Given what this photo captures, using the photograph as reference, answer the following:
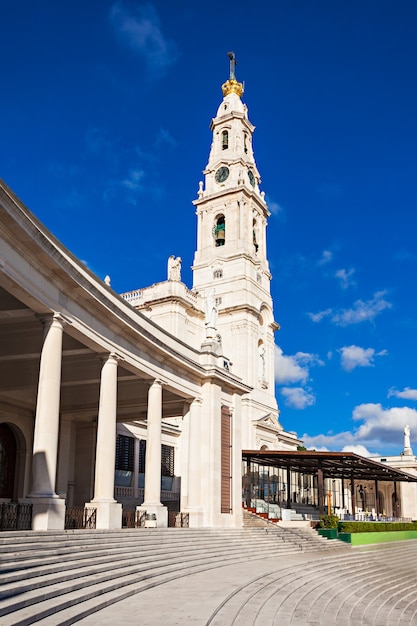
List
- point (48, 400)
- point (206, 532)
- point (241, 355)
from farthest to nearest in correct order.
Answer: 1. point (241, 355)
2. point (206, 532)
3. point (48, 400)

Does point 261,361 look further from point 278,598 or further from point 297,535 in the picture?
point 278,598

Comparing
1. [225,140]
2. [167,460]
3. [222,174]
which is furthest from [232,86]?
[167,460]

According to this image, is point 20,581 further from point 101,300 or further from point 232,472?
point 232,472

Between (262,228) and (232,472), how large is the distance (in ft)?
125

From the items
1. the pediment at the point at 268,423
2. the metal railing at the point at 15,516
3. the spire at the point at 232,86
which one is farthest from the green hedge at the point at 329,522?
the spire at the point at 232,86

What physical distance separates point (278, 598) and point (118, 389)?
711 inches

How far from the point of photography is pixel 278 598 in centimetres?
1484

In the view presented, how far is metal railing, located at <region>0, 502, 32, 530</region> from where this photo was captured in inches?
645

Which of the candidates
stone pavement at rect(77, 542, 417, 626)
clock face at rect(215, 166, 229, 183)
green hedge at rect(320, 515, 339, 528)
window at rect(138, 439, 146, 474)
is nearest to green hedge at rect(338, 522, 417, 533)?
green hedge at rect(320, 515, 339, 528)

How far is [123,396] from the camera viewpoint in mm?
33250

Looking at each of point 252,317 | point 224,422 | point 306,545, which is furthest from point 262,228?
point 306,545

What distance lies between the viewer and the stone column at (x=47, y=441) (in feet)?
58.0

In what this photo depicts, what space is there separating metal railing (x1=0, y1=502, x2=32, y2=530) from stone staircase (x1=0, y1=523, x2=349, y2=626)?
1094 millimetres

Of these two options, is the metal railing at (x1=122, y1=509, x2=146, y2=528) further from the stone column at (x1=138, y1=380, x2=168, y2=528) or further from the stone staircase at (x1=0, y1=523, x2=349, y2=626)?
the stone staircase at (x1=0, y1=523, x2=349, y2=626)
